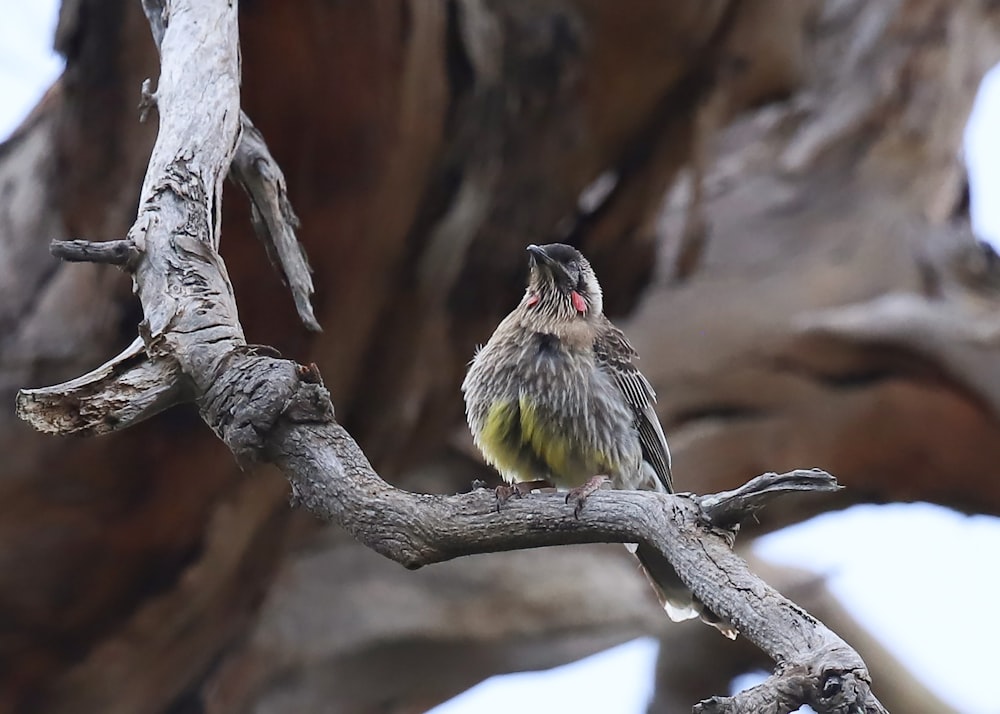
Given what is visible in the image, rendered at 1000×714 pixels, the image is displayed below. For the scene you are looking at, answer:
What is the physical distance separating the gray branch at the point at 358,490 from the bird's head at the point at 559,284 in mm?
1667

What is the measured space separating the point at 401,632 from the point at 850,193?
12.8 feet

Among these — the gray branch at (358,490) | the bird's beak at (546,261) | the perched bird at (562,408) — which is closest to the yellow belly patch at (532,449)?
the perched bird at (562,408)

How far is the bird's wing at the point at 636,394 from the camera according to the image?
359 centimetres

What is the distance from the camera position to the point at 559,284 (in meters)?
3.83

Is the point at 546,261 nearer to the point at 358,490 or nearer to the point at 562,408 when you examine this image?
Answer: the point at 562,408

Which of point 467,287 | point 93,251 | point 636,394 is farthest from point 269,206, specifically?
point 467,287

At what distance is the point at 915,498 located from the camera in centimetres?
699

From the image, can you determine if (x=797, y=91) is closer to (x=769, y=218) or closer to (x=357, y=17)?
(x=769, y=218)

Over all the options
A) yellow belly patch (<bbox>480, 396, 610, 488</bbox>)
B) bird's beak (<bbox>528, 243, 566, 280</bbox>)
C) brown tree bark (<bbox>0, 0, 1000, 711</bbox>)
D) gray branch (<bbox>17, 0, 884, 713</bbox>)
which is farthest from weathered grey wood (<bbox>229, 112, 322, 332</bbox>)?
brown tree bark (<bbox>0, 0, 1000, 711</bbox>)

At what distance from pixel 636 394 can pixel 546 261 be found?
0.53 meters

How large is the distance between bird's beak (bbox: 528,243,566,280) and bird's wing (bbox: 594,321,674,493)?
9.6 inches

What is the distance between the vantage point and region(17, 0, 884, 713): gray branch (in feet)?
5.64

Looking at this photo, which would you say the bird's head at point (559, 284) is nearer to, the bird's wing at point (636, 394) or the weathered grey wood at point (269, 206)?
the bird's wing at point (636, 394)

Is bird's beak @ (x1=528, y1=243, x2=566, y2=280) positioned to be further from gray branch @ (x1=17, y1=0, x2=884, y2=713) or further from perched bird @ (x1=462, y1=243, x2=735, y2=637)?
gray branch @ (x1=17, y1=0, x2=884, y2=713)
